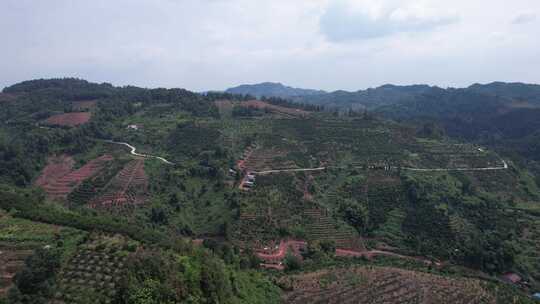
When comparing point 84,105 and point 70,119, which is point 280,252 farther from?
point 84,105

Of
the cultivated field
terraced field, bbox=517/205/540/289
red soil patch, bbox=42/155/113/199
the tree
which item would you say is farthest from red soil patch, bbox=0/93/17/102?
terraced field, bbox=517/205/540/289

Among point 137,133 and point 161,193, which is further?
point 137,133

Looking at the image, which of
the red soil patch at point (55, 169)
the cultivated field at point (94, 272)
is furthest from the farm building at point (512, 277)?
the red soil patch at point (55, 169)

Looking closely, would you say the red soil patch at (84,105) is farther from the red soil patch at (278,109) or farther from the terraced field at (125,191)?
the terraced field at (125,191)

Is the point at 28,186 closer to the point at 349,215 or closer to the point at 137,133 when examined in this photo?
the point at 137,133

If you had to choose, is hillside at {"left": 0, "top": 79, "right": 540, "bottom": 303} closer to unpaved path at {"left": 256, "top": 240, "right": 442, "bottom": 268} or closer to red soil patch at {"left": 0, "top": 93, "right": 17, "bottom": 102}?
unpaved path at {"left": 256, "top": 240, "right": 442, "bottom": 268}

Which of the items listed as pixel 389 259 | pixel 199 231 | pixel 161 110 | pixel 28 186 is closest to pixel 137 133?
pixel 161 110
